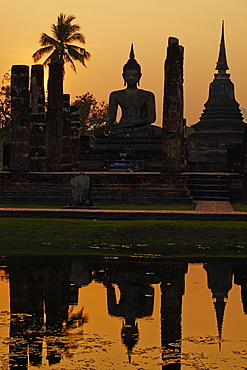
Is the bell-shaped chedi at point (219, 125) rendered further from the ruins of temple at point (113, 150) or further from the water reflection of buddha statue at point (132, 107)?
the ruins of temple at point (113, 150)

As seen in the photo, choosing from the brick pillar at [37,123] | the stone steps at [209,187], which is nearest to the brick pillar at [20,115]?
the brick pillar at [37,123]

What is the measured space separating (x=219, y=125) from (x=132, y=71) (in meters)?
18.1

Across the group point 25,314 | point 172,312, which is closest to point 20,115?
point 25,314

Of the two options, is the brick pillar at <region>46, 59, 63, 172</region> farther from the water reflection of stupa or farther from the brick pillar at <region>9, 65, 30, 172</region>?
the water reflection of stupa

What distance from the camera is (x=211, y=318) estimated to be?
1112cm

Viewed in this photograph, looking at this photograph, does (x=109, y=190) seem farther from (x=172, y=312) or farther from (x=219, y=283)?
(x=172, y=312)

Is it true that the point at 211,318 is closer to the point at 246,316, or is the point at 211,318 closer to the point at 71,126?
the point at 246,316

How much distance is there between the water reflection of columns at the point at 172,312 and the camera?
9.32 metres

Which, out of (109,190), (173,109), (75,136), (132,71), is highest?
(132,71)

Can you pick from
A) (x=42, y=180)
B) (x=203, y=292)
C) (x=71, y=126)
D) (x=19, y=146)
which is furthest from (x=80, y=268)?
(x=71, y=126)

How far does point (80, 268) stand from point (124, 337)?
5.02 m

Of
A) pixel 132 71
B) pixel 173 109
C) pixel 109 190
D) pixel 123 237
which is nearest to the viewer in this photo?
pixel 123 237

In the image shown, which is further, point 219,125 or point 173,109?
point 219,125

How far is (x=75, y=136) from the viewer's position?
36062 mm
